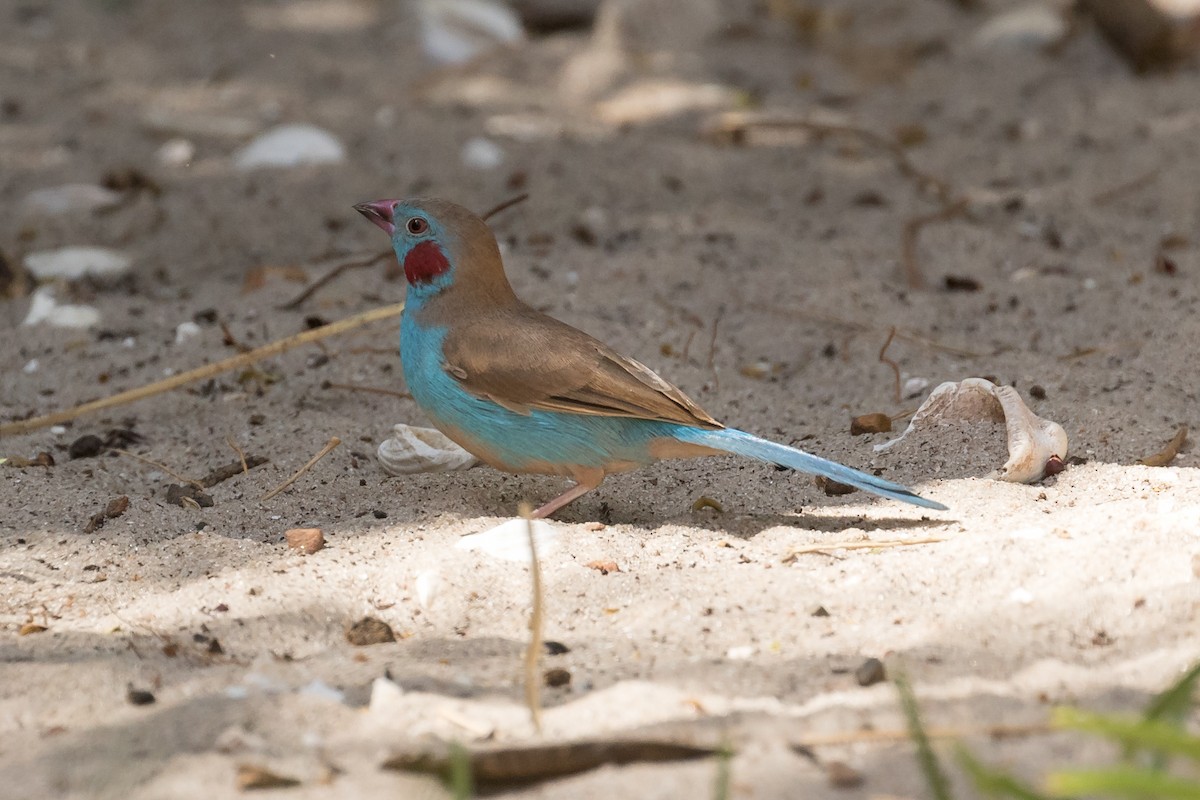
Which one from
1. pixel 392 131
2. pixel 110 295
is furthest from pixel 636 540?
pixel 392 131

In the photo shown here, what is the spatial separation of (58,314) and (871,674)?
364cm

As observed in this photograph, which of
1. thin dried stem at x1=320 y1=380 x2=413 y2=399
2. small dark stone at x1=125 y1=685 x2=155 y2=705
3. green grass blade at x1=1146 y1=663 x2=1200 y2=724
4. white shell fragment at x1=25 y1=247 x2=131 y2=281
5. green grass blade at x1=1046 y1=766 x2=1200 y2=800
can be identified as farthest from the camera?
white shell fragment at x1=25 y1=247 x2=131 y2=281

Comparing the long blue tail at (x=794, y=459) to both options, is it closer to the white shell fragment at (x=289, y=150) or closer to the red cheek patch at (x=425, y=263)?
the red cheek patch at (x=425, y=263)

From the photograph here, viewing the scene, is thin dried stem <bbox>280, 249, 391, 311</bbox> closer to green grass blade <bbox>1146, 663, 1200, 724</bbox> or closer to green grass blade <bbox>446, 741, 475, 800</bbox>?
green grass blade <bbox>446, 741, 475, 800</bbox>

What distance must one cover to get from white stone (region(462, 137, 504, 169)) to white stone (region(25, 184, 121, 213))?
155 cm

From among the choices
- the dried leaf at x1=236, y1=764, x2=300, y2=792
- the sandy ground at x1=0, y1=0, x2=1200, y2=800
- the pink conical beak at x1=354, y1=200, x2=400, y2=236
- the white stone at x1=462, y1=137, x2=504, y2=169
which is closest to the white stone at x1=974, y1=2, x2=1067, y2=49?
the sandy ground at x1=0, y1=0, x2=1200, y2=800

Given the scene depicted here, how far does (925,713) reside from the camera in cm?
232

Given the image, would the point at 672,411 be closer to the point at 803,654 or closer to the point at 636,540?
the point at 636,540

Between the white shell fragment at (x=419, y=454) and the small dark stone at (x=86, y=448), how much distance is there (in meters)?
0.83

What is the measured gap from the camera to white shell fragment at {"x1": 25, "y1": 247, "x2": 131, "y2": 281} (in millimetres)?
5449

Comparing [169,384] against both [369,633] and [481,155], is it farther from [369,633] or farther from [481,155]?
[481,155]

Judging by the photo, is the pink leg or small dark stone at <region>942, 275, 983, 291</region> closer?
the pink leg

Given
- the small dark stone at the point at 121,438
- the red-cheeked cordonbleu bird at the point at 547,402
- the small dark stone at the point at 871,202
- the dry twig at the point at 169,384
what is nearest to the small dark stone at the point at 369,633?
the red-cheeked cordonbleu bird at the point at 547,402

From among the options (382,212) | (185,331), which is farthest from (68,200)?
(382,212)
